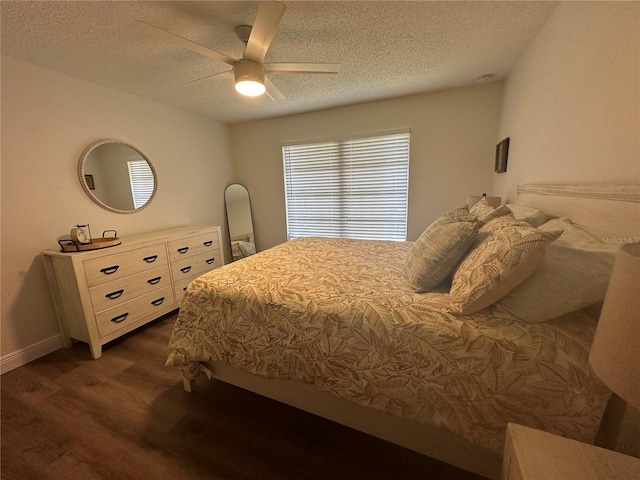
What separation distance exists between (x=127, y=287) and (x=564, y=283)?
2.88 m

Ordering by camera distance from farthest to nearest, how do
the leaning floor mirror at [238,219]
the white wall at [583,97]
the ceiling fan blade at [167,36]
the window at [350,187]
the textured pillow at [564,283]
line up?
the leaning floor mirror at [238,219] < the window at [350,187] < the ceiling fan blade at [167,36] < the white wall at [583,97] < the textured pillow at [564,283]

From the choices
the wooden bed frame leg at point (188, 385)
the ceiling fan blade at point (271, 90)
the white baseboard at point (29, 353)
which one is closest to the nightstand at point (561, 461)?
the wooden bed frame leg at point (188, 385)

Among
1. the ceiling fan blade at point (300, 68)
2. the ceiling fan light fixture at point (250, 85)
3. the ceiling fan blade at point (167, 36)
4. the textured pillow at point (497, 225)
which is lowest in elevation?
the textured pillow at point (497, 225)

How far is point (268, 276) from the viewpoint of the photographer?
1.54 m

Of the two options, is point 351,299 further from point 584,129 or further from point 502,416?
point 584,129

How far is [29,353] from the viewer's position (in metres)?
2.00

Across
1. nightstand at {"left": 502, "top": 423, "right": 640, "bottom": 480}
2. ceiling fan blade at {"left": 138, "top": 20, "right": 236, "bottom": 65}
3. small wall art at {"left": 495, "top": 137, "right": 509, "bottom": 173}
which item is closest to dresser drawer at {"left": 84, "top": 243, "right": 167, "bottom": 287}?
ceiling fan blade at {"left": 138, "top": 20, "right": 236, "bottom": 65}

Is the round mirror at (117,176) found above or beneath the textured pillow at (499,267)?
above

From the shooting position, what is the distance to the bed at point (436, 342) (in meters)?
0.84

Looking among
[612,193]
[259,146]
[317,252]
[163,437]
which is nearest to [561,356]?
[612,193]

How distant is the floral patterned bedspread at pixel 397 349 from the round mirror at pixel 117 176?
1778mm

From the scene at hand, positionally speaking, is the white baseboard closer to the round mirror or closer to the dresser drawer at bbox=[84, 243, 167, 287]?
the dresser drawer at bbox=[84, 243, 167, 287]

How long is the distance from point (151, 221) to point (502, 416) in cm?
337

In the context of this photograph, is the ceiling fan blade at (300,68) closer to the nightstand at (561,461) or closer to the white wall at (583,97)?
the white wall at (583,97)
